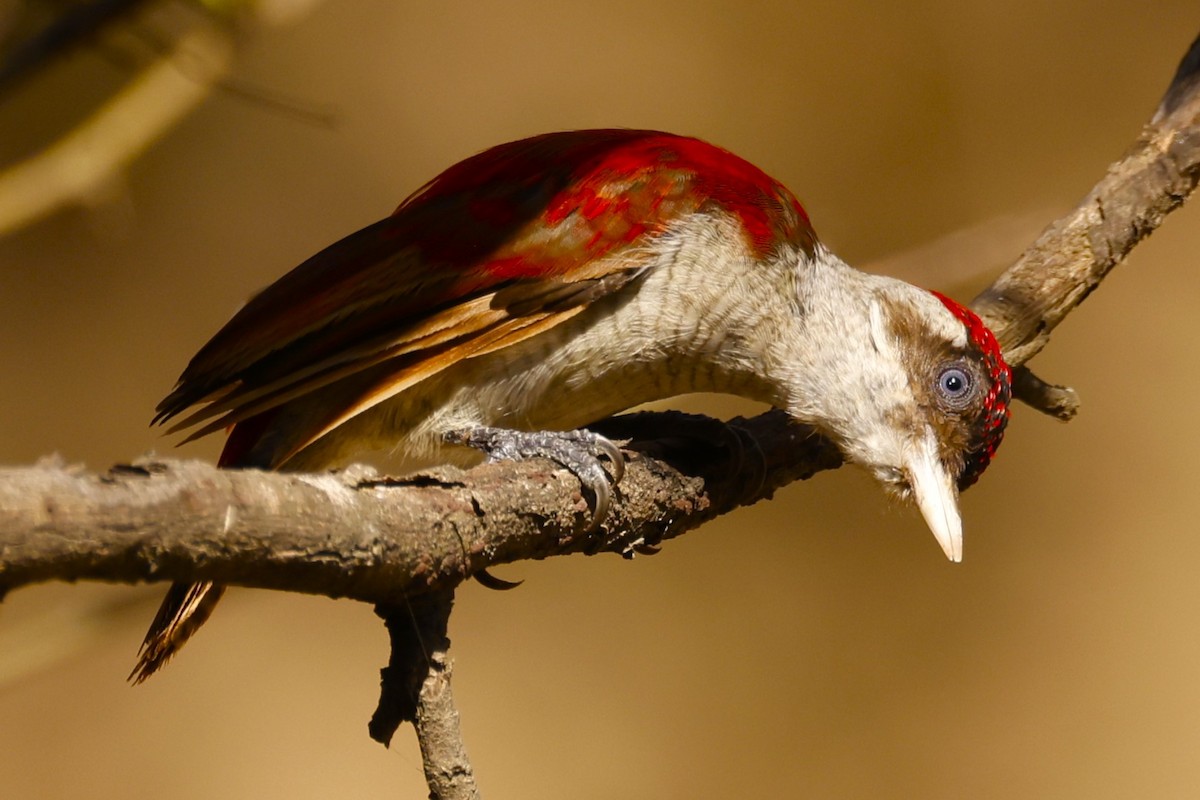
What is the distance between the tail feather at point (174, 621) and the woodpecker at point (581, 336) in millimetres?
355

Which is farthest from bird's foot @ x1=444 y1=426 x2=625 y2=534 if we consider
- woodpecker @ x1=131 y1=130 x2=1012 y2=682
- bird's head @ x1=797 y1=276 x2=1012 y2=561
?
bird's head @ x1=797 y1=276 x2=1012 y2=561

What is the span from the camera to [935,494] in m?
2.59

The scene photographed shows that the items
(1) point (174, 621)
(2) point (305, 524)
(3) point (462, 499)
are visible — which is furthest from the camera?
(1) point (174, 621)

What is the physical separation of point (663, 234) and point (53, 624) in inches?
70.9

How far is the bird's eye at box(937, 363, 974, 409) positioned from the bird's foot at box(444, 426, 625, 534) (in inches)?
30.0

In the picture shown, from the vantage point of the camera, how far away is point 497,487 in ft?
6.29

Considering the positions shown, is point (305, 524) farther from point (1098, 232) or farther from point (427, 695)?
point (1098, 232)

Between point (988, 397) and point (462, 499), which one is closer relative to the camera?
point (462, 499)

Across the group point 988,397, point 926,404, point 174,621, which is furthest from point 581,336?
point 174,621

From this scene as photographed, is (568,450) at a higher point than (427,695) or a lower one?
higher

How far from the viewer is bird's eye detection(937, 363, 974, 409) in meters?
2.64

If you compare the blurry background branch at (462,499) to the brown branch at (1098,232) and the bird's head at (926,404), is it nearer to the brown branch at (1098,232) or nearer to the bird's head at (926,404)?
the brown branch at (1098,232)

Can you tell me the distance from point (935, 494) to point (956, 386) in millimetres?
252

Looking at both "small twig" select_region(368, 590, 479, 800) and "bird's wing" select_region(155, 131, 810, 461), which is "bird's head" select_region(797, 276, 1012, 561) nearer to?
"bird's wing" select_region(155, 131, 810, 461)
